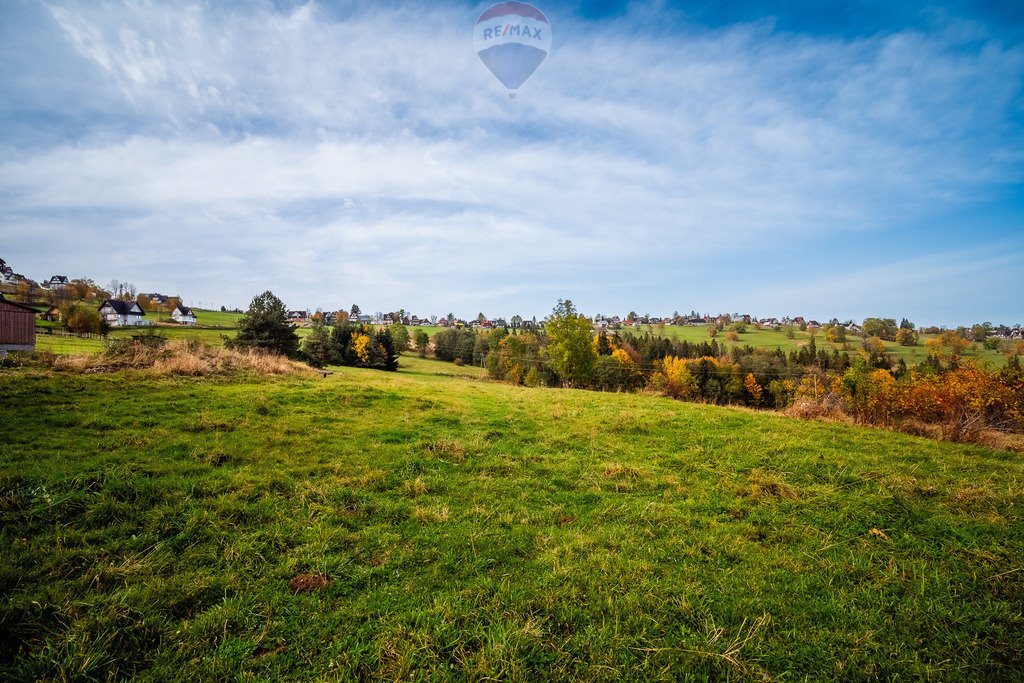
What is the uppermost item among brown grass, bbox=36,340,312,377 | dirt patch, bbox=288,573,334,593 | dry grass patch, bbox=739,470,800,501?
brown grass, bbox=36,340,312,377

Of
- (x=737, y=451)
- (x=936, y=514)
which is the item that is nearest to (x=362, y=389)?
(x=737, y=451)

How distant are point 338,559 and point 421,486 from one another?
2.57 meters

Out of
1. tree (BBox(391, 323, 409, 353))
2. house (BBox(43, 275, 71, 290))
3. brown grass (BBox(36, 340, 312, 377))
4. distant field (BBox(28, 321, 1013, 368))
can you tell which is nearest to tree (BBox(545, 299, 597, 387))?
brown grass (BBox(36, 340, 312, 377))

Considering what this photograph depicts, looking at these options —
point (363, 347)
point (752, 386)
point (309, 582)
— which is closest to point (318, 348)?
point (363, 347)

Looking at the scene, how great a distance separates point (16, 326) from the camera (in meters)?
30.3

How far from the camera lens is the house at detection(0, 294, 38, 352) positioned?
2947 cm

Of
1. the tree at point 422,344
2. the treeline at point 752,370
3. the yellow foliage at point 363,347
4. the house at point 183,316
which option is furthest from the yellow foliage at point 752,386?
the house at point 183,316

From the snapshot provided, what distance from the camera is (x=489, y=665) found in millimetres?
3576

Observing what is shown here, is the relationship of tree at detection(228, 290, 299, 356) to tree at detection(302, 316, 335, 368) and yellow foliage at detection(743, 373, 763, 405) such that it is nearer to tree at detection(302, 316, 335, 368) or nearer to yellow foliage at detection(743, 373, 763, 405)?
tree at detection(302, 316, 335, 368)

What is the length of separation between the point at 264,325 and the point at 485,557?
2443 inches

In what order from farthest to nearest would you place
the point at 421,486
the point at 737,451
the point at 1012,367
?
the point at 1012,367 < the point at 737,451 < the point at 421,486

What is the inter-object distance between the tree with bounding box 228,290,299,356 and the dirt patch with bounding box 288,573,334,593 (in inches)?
2285

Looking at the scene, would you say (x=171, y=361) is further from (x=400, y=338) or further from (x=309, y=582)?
(x=400, y=338)

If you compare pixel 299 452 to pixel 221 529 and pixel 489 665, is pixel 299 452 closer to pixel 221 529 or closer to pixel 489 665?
pixel 221 529
